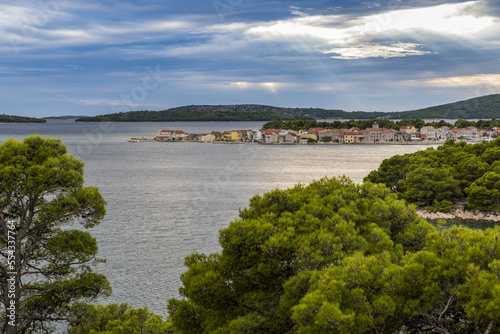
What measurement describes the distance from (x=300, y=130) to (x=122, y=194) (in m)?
113

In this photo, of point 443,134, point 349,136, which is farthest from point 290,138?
point 443,134

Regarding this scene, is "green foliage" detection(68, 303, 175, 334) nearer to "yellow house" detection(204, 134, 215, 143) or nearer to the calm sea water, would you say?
the calm sea water

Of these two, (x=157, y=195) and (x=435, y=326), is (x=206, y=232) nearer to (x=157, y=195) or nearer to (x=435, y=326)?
(x=157, y=195)

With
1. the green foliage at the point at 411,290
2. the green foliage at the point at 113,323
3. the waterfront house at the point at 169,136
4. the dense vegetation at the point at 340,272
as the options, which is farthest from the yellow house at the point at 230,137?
the green foliage at the point at 411,290

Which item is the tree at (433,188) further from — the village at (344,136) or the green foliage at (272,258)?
the village at (344,136)

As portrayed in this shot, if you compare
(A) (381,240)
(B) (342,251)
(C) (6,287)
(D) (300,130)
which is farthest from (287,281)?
(D) (300,130)

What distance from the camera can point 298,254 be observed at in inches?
390

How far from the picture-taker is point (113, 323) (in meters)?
11.6

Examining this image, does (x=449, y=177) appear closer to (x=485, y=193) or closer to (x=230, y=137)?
(x=485, y=193)

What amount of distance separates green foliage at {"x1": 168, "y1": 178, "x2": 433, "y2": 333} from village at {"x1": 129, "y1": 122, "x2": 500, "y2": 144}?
12426cm

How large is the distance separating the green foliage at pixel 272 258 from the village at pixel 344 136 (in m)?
A: 124

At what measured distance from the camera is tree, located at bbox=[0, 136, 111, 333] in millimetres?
10617

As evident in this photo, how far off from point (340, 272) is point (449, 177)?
3450 cm

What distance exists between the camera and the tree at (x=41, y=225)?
34.8ft
